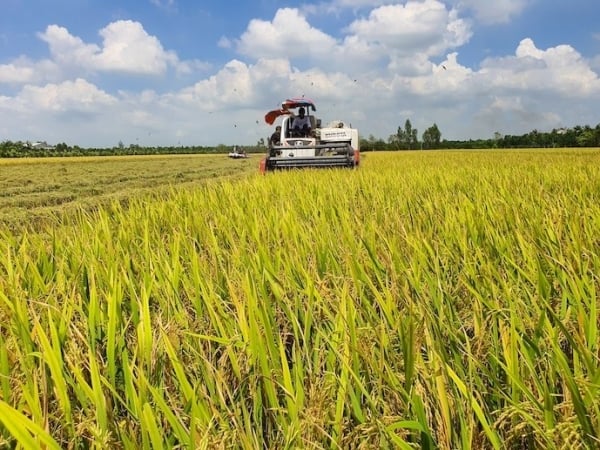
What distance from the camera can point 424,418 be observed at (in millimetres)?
841

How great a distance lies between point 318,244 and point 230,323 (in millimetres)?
899

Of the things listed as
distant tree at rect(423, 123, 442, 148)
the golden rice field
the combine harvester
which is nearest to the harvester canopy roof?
the combine harvester

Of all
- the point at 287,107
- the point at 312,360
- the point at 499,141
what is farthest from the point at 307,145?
the point at 499,141

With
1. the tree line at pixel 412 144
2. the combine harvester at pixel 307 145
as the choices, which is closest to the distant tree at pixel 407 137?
the tree line at pixel 412 144

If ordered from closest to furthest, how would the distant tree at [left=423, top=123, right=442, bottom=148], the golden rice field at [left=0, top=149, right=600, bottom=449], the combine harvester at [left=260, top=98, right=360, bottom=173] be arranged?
the golden rice field at [left=0, top=149, right=600, bottom=449], the combine harvester at [left=260, top=98, right=360, bottom=173], the distant tree at [left=423, top=123, right=442, bottom=148]

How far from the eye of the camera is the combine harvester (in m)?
9.30

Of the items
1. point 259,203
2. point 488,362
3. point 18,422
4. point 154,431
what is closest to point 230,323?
point 154,431

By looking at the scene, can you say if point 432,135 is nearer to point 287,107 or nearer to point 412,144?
point 412,144

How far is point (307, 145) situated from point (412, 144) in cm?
6366

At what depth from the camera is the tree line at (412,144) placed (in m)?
51.5

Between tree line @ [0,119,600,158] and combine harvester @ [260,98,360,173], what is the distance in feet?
135

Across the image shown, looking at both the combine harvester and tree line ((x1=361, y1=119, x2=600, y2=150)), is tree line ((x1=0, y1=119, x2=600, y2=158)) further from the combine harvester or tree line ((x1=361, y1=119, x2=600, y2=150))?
the combine harvester

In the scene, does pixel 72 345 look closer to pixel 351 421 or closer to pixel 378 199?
pixel 351 421

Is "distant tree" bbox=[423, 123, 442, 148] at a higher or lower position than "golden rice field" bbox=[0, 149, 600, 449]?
higher
